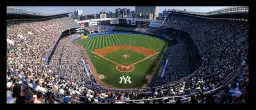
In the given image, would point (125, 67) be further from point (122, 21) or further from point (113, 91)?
point (122, 21)

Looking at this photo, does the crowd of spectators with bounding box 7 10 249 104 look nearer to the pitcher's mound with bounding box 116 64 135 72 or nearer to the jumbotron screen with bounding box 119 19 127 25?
the pitcher's mound with bounding box 116 64 135 72

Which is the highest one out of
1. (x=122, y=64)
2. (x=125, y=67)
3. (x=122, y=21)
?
(x=122, y=21)

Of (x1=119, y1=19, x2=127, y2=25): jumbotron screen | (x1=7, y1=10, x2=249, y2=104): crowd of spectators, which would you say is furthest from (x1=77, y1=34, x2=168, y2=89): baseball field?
(x1=119, y1=19, x2=127, y2=25): jumbotron screen

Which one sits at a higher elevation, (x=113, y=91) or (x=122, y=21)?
(x=122, y=21)

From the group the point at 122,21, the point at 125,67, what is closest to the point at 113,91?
the point at 125,67

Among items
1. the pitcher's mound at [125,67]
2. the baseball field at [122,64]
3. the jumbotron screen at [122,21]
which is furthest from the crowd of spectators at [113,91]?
the jumbotron screen at [122,21]

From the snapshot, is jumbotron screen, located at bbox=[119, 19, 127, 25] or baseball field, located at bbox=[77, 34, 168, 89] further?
jumbotron screen, located at bbox=[119, 19, 127, 25]

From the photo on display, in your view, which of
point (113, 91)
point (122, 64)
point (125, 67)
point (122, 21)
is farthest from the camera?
point (122, 21)
